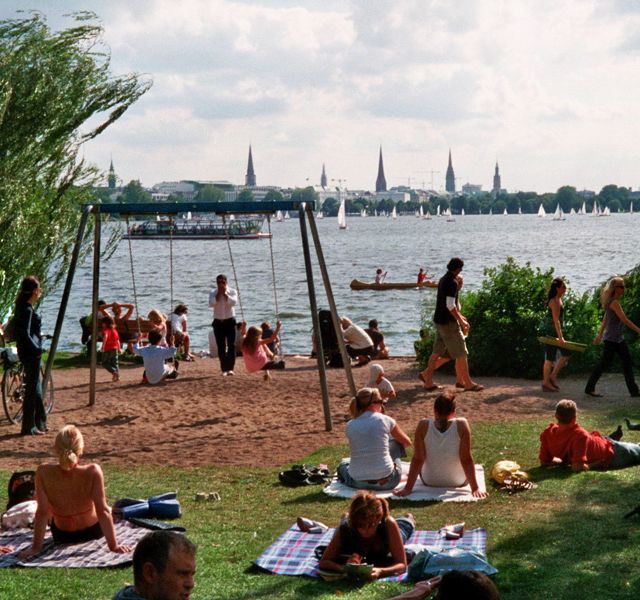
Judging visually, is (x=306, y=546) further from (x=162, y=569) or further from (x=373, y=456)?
(x=162, y=569)

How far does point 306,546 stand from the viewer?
324 inches

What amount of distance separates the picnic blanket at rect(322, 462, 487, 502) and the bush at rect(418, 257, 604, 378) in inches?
306

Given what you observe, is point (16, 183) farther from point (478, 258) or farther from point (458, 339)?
point (478, 258)

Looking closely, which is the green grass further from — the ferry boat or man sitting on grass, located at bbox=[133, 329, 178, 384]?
the ferry boat

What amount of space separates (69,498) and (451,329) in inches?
327

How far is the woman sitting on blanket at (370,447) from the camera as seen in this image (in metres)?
10.0

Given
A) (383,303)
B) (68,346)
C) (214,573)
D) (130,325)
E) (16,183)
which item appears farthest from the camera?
(383,303)

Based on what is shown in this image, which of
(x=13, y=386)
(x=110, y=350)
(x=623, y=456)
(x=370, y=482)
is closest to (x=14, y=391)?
(x=13, y=386)

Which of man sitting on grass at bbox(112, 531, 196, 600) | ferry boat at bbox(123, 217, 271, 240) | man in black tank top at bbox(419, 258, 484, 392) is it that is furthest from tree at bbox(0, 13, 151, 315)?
man sitting on grass at bbox(112, 531, 196, 600)

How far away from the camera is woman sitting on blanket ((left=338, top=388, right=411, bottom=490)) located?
10008mm

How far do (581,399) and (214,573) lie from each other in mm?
8545

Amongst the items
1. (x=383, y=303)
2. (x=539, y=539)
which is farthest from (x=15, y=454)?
(x=383, y=303)

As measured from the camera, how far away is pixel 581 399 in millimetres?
15141

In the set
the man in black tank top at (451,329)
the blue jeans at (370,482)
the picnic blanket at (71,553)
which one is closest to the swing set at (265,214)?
the man in black tank top at (451,329)
